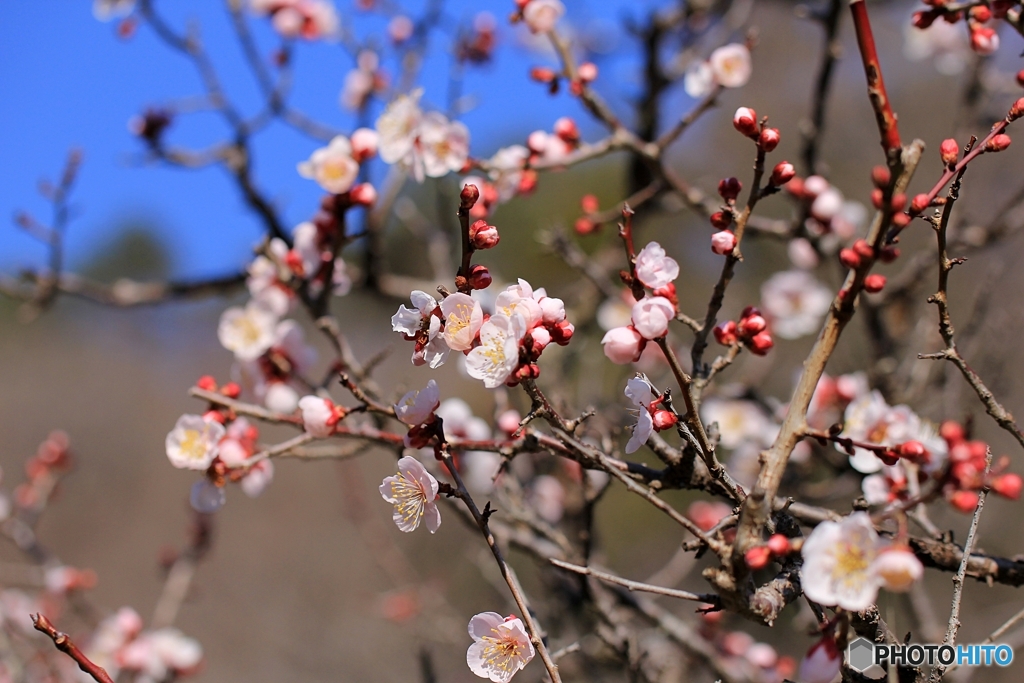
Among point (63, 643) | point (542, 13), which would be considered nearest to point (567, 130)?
point (542, 13)

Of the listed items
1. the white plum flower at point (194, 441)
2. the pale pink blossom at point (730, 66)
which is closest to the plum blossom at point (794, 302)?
the pale pink blossom at point (730, 66)

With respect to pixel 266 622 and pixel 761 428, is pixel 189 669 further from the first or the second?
pixel 266 622

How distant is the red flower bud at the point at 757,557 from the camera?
2.34 ft

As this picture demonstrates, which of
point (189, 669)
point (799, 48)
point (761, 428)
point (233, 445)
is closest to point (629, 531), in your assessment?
point (761, 428)

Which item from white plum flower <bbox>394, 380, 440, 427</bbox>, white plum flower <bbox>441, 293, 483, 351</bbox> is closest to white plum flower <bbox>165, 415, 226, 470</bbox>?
white plum flower <bbox>394, 380, 440, 427</bbox>

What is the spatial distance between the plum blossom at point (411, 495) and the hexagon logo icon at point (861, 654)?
58 cm

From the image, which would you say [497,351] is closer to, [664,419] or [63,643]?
[664,419]

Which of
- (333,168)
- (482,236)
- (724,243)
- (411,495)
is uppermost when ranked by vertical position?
(333,168)

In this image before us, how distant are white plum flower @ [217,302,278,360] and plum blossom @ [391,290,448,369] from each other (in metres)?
0.70

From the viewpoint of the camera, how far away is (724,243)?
1.00 metres

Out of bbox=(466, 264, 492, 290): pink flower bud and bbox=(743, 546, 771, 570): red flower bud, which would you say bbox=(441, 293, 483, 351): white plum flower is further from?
bbox=(743, 546, 771, 570): red flower bud

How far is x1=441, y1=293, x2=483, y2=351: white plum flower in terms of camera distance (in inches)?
34.9

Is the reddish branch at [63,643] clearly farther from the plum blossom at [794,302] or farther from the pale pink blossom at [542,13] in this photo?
the plum blossom at [794,302]

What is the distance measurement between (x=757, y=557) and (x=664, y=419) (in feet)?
0.75
